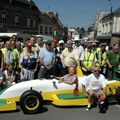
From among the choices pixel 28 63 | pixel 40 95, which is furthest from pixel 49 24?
pixel 40 95

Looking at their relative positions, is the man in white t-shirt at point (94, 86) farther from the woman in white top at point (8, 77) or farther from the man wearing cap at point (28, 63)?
the woman in white top at point (8, 77)

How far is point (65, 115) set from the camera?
8.32 metres

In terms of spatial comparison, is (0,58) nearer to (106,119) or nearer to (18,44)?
(18,44)

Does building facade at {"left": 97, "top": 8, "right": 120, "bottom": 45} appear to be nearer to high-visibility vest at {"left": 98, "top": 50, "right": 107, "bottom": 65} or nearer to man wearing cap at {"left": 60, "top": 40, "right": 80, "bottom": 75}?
high-visibility vest at {"left": 98, "top": 50, "right": 107, "bottom": 65}

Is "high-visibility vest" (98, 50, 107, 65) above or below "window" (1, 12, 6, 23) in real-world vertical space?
below

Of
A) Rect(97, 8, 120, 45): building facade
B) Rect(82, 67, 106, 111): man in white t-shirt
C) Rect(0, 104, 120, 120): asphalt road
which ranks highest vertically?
Rect(97, 8, 120, 45): building facade

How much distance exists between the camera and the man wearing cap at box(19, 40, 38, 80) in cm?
965

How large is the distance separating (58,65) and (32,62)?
4.94 ft

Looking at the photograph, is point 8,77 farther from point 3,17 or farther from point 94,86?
point 3,17

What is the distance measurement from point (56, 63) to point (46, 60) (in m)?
0.78

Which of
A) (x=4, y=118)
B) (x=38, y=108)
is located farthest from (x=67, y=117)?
(x=4, y=118)

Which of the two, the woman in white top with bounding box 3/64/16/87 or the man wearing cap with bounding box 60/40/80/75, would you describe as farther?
the man wearing cap with bounding box 60/40/80/75

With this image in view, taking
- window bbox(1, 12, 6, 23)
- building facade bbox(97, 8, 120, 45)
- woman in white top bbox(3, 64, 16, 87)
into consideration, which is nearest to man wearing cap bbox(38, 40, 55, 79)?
woman in white top bbox(3, 64, 16, 87)

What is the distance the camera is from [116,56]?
1107 centimetres
